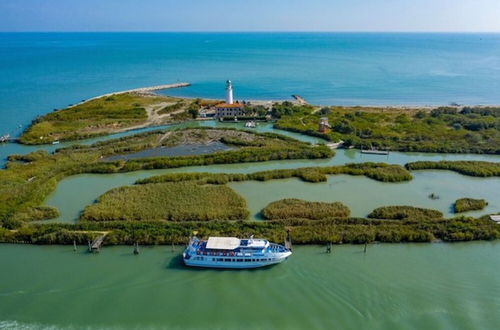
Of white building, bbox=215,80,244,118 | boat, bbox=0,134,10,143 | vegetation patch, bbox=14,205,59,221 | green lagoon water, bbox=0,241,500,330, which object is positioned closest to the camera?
green lagoon water, bbox=0,241,500,330

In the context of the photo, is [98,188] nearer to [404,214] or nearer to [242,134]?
[242,134]

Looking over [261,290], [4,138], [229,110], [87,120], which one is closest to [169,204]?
[261,290]

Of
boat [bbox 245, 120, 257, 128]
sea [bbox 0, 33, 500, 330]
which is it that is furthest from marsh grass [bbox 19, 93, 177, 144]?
sea [bbox 0, 33, 500, 330]

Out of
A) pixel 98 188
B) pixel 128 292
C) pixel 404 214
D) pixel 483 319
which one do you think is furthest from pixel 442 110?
pixel 128 292

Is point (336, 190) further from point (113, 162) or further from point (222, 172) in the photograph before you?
point (113, 162)

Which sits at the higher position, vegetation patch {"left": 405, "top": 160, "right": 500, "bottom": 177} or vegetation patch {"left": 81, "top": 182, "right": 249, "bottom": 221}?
vegetation patch {"left": 405, "top": 160, "right": 500, "bottom": 177}

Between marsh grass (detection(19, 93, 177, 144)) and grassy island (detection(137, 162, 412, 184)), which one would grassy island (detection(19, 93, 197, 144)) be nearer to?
marsh grass (detection(19, 93, 177, 144))
